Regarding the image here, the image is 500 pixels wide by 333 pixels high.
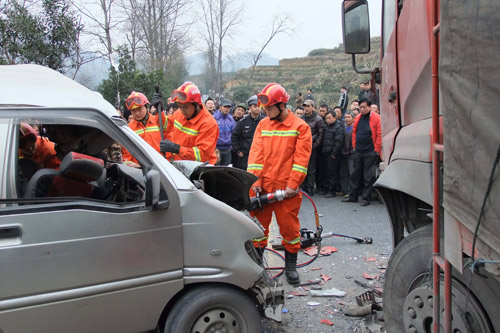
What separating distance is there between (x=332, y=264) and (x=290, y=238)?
2.86ft

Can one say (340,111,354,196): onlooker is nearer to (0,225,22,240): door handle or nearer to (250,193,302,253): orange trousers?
(250,193,302,253): orange trousers

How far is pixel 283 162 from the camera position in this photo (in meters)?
4.32

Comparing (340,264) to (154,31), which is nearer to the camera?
(340,264)

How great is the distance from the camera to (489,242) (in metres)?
1.44

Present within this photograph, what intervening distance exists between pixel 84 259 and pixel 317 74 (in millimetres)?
40778

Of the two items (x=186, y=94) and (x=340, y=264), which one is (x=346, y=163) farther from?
(x=186, y=94)

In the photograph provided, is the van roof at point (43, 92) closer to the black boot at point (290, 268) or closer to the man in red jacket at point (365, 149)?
the black boot at point (290, 268)

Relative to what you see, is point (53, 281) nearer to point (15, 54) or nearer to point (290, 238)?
point (290, 238)

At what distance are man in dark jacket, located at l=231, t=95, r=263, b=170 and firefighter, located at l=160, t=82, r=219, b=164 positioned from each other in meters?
3.91

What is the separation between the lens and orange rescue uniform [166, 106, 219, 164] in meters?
4.63

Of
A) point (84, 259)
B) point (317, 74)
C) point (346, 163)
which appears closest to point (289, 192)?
point (84, 259)

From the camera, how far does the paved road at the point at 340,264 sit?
353 cm

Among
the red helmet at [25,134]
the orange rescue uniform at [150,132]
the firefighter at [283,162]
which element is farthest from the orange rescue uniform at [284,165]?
the red helmet at [25,134]

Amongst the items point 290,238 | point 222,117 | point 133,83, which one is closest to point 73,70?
point 133,83
